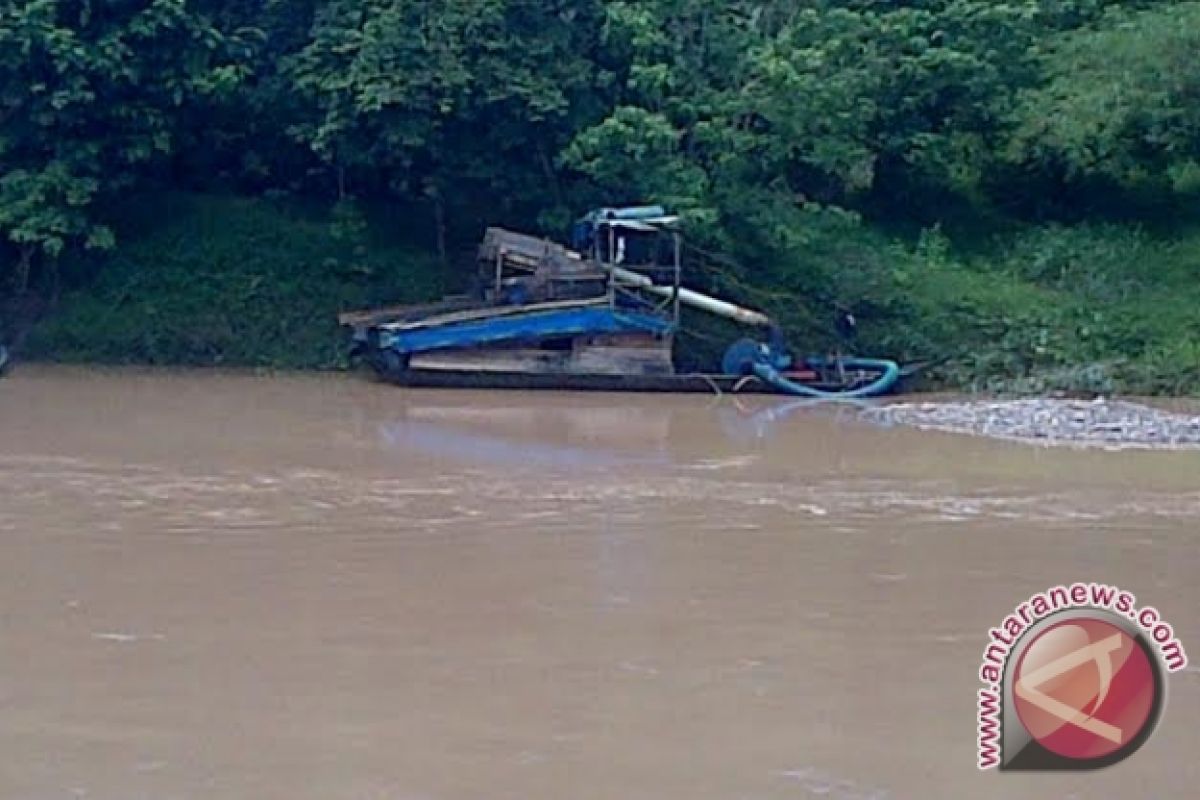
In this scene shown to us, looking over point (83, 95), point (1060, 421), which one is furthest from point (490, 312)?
point (1060, 421)

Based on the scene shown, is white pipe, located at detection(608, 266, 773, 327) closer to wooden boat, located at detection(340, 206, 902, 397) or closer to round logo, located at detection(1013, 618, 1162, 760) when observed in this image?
wooden boat, located at detection(340, 206, 902, 397)

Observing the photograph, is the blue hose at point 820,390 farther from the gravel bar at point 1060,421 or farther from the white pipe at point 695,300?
the gravel bar at point 1060,421

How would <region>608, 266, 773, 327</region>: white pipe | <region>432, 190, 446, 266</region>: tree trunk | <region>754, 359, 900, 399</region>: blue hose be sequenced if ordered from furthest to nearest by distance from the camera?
<region>432, 190, 446, 266</region>: tree trunk
<region>608, 266, 773, 327</region>: white pipe
<region>754, 359, 900, 399</region>: blue hose

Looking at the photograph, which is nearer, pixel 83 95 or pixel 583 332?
pixel 583 332

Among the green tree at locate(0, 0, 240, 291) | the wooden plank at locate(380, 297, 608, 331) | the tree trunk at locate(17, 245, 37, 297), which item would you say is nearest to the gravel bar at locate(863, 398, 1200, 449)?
the wooden plank at locate(380, 297, 608, 331)

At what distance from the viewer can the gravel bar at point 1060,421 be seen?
15.4 m

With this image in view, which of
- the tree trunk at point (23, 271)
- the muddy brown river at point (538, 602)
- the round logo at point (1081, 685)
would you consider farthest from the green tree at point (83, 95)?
the round logo at point (1081, 685)

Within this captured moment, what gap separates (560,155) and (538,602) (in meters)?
12.3

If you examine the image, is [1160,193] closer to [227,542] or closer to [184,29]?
[184,29]

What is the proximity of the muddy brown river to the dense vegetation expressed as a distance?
5.15 meters

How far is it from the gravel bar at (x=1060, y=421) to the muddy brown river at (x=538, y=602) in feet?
2.28

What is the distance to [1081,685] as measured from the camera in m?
5.00

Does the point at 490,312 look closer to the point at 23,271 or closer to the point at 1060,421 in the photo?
the point at 23,271

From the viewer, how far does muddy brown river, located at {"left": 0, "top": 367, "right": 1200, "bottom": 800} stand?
6160 mm
